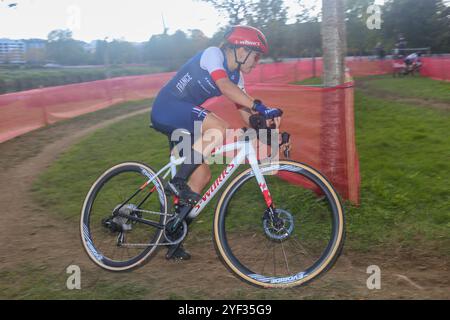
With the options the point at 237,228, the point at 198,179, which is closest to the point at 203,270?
the point at 198,179

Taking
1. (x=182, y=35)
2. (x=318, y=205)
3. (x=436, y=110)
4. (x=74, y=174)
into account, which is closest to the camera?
(x=318, y=205)

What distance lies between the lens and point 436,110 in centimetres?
1100

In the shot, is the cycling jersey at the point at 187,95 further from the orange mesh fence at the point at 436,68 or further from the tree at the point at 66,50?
the tree at the point at 66,50

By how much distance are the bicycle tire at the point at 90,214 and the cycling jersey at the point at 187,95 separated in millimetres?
442

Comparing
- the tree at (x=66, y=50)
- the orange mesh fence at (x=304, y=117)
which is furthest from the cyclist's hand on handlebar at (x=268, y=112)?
the tree at (x=66, y=50)

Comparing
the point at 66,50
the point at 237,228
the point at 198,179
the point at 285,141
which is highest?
the point at 66,50

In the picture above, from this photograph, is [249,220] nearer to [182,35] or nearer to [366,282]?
[366,282]

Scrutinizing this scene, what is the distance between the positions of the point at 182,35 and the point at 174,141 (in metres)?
56.8

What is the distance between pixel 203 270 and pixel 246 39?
6.62ft

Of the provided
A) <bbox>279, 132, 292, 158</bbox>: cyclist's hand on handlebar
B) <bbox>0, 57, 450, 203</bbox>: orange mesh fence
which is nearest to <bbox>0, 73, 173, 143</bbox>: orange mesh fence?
<bbox>0, 57, 450, 203</bbox>: orange mesh fence

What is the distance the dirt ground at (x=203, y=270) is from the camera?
3.35 meters

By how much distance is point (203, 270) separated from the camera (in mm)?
3859

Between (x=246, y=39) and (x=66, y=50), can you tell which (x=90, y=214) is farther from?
(x=66, y=50)
